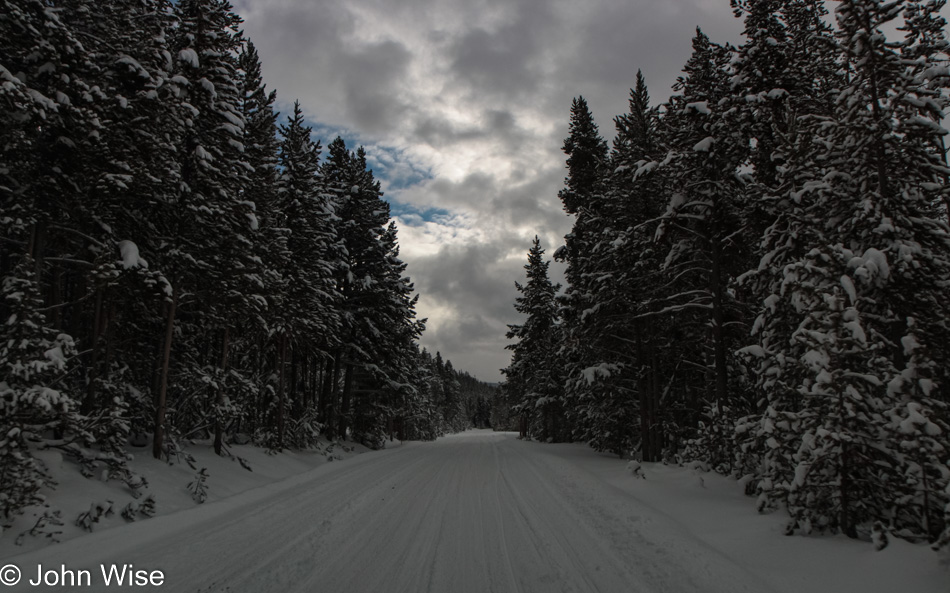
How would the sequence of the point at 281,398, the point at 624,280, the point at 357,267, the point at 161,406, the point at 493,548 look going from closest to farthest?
the point at 493,548 → the point at 161,406 → the point at 624,280 → the point at 281,398 → the point at 357,267

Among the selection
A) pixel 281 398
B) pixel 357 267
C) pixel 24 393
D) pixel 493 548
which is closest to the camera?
pixel 493 548

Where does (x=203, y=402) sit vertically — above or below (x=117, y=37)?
below

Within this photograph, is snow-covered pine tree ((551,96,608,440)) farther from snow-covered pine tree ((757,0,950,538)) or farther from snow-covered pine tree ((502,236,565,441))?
snow-covered pine tree ((757,0,950,538))

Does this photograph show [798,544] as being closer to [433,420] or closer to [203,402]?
[203,402]

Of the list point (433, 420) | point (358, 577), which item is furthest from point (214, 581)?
point (433, 420)

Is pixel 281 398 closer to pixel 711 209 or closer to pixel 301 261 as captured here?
pixel 301 261

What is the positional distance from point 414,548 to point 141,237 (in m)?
12.6

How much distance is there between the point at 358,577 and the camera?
229 inches

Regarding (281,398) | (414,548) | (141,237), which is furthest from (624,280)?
(141,237)

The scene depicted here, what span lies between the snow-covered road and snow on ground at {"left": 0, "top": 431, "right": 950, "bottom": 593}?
29 millimetres

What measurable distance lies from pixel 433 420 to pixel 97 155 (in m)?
63.5

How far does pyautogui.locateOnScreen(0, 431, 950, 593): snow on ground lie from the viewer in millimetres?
5621

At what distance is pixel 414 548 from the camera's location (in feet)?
23.0

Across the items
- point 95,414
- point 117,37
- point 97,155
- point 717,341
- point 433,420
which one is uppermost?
point 117,37
